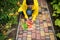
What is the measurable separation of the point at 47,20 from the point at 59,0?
0.87 metres

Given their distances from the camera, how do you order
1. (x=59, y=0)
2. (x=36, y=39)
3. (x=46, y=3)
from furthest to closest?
(x=46, y=3) < (x=59, y=0) < (x=36, y=39)

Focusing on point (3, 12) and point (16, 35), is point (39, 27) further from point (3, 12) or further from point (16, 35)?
point (3, 12)

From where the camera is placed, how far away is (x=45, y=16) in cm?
675

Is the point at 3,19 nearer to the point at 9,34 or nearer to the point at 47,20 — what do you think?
the point at 9,34

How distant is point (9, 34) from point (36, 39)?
36.3 inches

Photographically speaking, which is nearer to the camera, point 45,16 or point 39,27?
point 39,27

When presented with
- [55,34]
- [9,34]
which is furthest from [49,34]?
[9,34]

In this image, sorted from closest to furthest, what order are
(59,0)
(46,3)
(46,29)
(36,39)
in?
1. (36,39)
2. (46,29)
3. (59,0)
4. (46,3)

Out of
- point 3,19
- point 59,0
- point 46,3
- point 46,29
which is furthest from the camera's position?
point 46,3

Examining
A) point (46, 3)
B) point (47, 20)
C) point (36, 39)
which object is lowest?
point (36, 39)

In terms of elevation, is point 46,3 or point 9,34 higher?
point 46,3

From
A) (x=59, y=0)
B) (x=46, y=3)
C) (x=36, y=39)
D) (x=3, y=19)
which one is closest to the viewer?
(x=3, y=19)

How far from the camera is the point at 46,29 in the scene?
6047 mm

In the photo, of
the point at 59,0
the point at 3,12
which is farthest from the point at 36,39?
the point at 3,12
